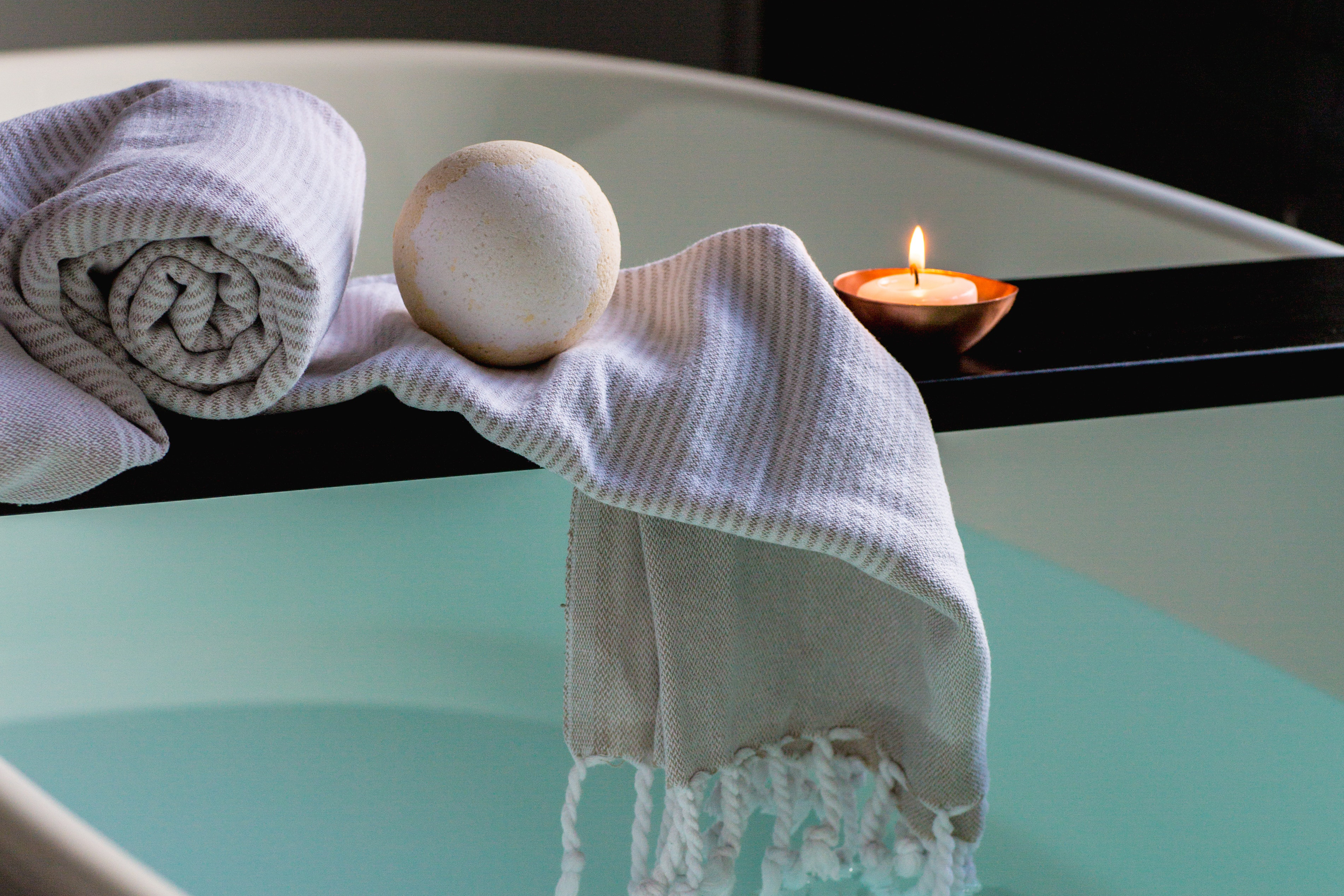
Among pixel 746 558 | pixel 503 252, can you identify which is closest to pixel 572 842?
pixel 746 558

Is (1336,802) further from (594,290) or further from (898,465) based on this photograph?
(594,290)

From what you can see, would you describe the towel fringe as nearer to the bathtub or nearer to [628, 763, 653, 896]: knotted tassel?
[628, 763, 653, 896]: knotted tassel

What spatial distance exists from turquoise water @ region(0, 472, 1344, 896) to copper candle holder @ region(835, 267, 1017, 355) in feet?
1.09

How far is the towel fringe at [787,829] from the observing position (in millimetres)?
464

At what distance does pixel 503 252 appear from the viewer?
1.41 feet

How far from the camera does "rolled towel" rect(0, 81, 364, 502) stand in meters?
0.38

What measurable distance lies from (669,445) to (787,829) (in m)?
0.19

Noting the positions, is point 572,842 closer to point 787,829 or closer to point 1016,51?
point 787,829

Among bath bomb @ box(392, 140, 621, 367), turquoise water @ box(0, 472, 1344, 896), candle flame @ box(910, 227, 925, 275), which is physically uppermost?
bath bomb @ box(392, 140, 621, 367)

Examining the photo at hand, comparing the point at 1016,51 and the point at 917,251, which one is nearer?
the point at 917,251

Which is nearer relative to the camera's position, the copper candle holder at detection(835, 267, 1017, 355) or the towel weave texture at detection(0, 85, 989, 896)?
the towel weave texture at detection(0, 85, 989, 896)

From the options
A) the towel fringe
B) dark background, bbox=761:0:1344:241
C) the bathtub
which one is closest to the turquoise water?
the bathtub

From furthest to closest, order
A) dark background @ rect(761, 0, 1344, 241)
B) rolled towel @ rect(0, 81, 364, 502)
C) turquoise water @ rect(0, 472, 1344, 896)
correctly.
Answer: dark background @ rect(761, 0, 1344, 241) → turquoise water @ rect(0, 472, 1344, 896) → rolled towel @ rect(0, 81, 364, 502)

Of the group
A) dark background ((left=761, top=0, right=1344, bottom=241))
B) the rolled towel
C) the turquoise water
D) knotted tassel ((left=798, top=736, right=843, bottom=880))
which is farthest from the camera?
dark background ((left=761, top=0, right=1344, bottom=241))
